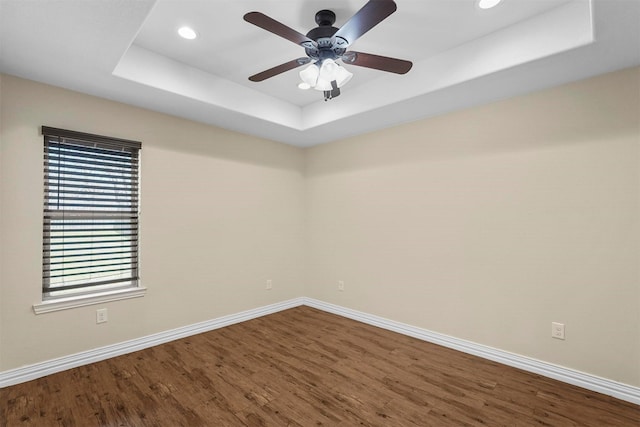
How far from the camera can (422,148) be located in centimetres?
335

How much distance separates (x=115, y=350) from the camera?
9.25 feet

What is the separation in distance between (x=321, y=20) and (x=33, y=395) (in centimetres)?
343

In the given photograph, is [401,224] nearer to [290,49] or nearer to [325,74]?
[325,74]

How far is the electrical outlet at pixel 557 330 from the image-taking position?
2463 mm

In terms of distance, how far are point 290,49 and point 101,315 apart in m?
2.96

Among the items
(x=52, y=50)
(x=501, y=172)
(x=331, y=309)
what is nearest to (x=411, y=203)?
(x=501, y=172)

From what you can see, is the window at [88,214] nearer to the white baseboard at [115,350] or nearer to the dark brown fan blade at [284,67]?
the white baseboard at [115,350]

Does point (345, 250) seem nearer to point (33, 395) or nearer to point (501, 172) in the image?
point (501, 172)

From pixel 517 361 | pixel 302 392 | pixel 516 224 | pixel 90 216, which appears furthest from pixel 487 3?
pixel 90 216

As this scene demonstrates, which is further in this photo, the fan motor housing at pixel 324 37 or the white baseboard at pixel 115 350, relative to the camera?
the white baseboard at pixel 115 350

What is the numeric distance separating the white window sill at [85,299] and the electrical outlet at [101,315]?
0.26 feet

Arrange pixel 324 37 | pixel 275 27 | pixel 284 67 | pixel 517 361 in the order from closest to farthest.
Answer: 1. pixel 275 27
2. pixel 324 37
3. pixel 284 67
4. pixel 517 361

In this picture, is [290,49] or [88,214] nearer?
[290,49]

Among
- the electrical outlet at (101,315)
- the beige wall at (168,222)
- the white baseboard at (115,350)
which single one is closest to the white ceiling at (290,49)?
the beige wall at (168,222)
